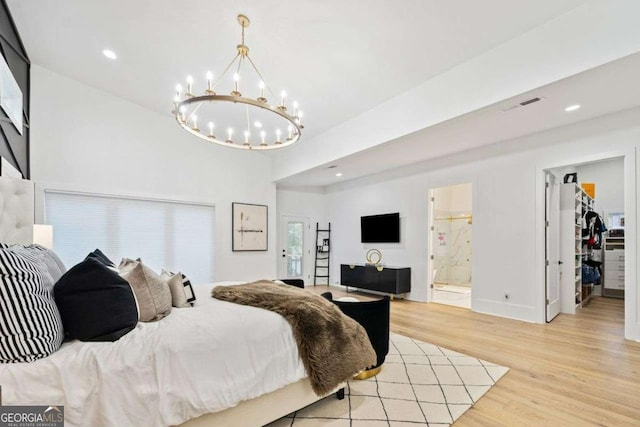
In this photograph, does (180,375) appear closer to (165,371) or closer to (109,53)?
(165,371)

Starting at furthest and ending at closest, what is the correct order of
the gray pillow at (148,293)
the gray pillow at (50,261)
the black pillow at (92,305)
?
1. the gray pillow at (148,293)
2. the gray pillow at (50,261)
3. the black pillow at (92,305)

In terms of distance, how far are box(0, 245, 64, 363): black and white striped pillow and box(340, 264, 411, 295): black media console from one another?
16.9ft

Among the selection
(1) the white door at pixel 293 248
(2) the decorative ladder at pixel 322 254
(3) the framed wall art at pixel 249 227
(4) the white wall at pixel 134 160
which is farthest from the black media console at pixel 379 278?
(3) the framed wall art at pixel 249 227

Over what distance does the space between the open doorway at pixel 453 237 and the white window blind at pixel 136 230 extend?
5910 mm

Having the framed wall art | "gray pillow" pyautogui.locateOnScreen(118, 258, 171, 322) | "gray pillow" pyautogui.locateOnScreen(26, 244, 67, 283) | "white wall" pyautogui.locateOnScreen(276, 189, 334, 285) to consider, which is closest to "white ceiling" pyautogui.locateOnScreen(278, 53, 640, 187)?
the framed wall art

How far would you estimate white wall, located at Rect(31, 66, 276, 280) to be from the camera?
13.6ft

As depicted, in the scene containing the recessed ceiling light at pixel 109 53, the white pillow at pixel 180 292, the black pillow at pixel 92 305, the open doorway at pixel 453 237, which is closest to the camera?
the black pillow at pixel 92 305

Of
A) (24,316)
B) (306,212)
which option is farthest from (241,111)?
(24,316)

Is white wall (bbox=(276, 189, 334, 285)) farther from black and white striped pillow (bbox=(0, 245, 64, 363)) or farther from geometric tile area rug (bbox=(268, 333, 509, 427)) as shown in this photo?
Result: black and white striped pillow (bbox=(0, 245, 64, 363))

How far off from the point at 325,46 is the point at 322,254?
5.67 meters

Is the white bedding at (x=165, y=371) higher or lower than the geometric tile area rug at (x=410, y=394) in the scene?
higher

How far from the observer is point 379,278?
6.02m

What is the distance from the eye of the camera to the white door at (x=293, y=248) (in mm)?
7328

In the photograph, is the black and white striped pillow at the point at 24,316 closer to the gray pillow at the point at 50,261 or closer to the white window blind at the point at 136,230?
the gray pillow at the point at 50,261
